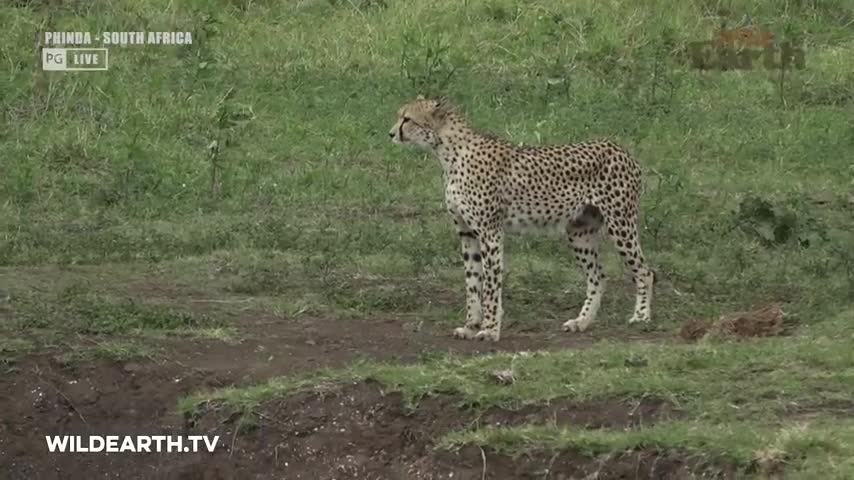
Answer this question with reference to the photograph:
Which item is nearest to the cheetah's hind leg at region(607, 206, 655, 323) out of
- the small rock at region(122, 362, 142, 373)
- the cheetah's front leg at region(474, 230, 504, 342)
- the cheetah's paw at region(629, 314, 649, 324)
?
the cheetah's paw at region(629, 314, 649, 324)

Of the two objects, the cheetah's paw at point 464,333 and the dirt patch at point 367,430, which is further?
the cheetah's paw at point 464,333

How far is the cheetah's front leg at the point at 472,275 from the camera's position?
31.7ft

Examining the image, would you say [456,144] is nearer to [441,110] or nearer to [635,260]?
[441,110]

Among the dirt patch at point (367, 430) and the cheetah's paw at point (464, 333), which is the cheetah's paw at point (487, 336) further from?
the dirt patch at point (367, 430)

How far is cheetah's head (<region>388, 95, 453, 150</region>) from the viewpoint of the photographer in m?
9.83

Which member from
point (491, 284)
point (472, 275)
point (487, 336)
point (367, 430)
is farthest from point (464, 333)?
point (367, 430)

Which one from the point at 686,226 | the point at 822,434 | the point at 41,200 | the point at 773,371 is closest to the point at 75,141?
the point at 41,200

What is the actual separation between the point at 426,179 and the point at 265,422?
502 cm

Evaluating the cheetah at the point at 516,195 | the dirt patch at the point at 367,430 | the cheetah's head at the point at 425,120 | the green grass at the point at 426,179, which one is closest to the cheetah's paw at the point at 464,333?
the cheetah at the point at 516,195

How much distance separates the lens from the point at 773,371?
7953mm

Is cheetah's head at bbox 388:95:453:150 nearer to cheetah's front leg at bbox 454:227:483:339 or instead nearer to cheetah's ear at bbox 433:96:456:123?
cheetah's ear at bbox 433:96:456:123

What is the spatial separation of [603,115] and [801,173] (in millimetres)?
1644

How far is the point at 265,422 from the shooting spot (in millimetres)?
7949

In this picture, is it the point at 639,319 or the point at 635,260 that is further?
the point at 635,260
